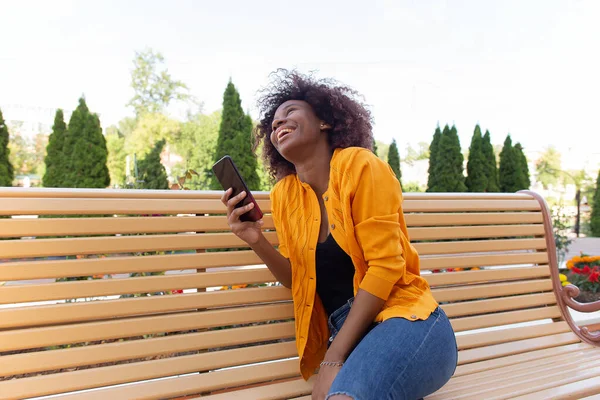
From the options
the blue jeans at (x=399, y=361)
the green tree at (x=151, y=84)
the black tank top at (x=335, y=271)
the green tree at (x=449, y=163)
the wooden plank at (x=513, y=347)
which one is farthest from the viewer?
the green tree at (x=151, y=84)

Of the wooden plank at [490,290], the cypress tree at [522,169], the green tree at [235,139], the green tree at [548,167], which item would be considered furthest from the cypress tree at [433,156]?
the green tree at [548,167]

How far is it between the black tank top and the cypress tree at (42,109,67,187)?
A: 11.6 m

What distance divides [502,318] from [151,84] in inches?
1097

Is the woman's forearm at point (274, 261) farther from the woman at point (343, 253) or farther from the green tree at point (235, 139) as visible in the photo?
the green tree at point (235, 139)

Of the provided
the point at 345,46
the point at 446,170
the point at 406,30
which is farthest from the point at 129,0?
the point at 446,170

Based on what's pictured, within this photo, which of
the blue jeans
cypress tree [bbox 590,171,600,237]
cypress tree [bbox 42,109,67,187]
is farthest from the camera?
cypress tree [bbox 590,171,600,237]

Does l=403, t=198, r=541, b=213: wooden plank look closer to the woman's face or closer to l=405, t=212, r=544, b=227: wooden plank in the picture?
l=405, t=212, r=544, b=227: wooden plank

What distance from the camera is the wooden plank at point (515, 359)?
201cm

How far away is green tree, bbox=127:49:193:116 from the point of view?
2694 cm

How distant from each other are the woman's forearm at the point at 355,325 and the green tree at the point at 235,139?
9.24 metres

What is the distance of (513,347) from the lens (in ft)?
7.45

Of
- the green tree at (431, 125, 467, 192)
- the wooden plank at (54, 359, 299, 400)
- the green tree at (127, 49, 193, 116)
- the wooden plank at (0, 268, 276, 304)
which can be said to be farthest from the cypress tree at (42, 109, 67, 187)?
the green tree at (127, 49, 193, 116)

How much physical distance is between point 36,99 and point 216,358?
1505 inches

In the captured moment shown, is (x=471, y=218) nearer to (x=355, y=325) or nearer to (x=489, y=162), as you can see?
(x=355, y=325)
